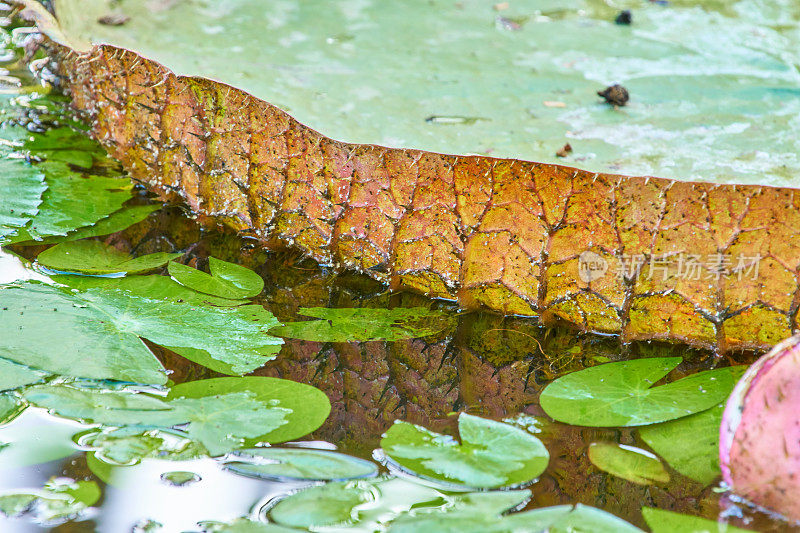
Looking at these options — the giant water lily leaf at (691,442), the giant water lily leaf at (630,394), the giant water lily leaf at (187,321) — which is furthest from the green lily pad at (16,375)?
the giant water lily leaf at (691,442)

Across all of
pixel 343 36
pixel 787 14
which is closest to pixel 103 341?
pixel 343 36

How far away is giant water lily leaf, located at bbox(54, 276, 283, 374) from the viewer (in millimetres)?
981

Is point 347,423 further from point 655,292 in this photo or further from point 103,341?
point 655,292

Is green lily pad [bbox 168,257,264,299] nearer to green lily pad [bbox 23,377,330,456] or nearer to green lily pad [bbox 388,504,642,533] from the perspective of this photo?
green lily pad [bbox 23,377,330,456]

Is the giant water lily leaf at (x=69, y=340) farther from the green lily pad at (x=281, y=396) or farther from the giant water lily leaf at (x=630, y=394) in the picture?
the giant water lily leaf at (x=630, y=394)

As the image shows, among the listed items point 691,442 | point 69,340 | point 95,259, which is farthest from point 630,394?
point 95,259

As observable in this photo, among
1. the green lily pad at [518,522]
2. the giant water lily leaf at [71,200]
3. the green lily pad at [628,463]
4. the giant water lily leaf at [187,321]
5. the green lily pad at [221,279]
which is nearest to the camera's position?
the green lily pad at [518,522]

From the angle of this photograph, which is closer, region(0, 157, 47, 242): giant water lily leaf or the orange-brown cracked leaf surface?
the orange-brown cracked leaf surface

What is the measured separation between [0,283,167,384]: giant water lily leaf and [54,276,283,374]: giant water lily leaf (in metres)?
0.02

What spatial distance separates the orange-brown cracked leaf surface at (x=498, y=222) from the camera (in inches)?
39.2

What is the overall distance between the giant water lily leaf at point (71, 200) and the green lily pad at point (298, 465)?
692mm

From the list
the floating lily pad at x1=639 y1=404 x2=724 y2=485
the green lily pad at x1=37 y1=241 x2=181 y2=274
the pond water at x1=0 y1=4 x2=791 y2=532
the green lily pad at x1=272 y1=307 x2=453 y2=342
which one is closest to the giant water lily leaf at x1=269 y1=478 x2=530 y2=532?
the pond water at x1=0 y1=4 x2=791 y2=532

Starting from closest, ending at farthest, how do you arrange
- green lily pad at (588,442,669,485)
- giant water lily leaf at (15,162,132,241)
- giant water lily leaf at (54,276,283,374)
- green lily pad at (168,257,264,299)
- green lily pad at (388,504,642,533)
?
1. green lily pad at (388,504,642,533)
2. green lily pad at (588,442,669,485)
3. giant water lily leaf at (54,276,283,374)
4. green lily pad at (168,257,264,299)
5. giant water lily leaf at (15,162,132,241)

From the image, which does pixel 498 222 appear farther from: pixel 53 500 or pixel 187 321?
pixel 53 500
